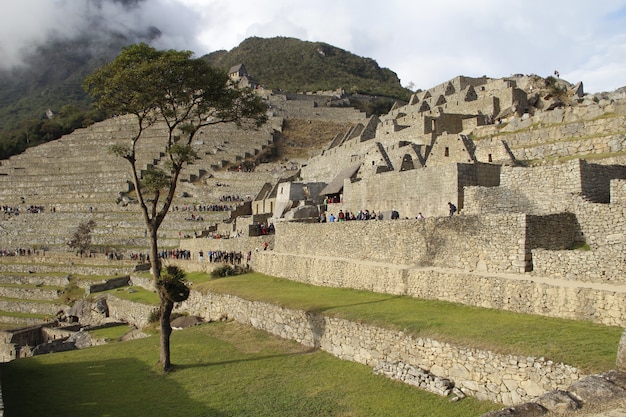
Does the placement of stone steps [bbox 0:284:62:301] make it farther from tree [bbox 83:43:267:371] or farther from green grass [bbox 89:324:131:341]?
tree [bbox 83:43:267:371]

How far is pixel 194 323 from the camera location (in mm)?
20516

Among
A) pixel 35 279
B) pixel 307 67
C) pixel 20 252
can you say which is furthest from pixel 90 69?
pixel 35 279

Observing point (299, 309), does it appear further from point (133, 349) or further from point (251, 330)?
point (133, 349)

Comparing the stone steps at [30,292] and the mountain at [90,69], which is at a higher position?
the mountain at [90,69]

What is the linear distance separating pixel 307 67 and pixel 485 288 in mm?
113513

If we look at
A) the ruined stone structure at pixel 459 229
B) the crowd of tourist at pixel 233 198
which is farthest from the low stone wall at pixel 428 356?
the crowd of tourist at pixel 233 198

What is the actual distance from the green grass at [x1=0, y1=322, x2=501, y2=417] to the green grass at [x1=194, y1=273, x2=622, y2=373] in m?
1.12

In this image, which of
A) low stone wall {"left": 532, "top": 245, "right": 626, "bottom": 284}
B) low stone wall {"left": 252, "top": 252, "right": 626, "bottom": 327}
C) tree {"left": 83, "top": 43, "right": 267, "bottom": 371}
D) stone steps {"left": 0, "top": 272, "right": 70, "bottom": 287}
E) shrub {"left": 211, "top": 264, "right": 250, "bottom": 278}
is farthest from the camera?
stone steps {"left": 0, "top": 272, "right": 70, "bottom": 287}

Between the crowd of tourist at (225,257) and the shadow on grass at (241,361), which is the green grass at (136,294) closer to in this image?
the crowd of tourist at (225,257)

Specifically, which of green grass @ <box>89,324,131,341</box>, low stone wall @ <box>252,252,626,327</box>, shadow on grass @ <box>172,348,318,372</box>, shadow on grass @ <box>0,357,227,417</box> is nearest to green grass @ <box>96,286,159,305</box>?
green grass @ <box>89,324,131,341</box>

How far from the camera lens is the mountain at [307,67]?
10362cm

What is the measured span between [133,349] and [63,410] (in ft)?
18.0

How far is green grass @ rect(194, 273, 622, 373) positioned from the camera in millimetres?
8531

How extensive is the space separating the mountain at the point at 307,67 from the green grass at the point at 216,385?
81362 mm
